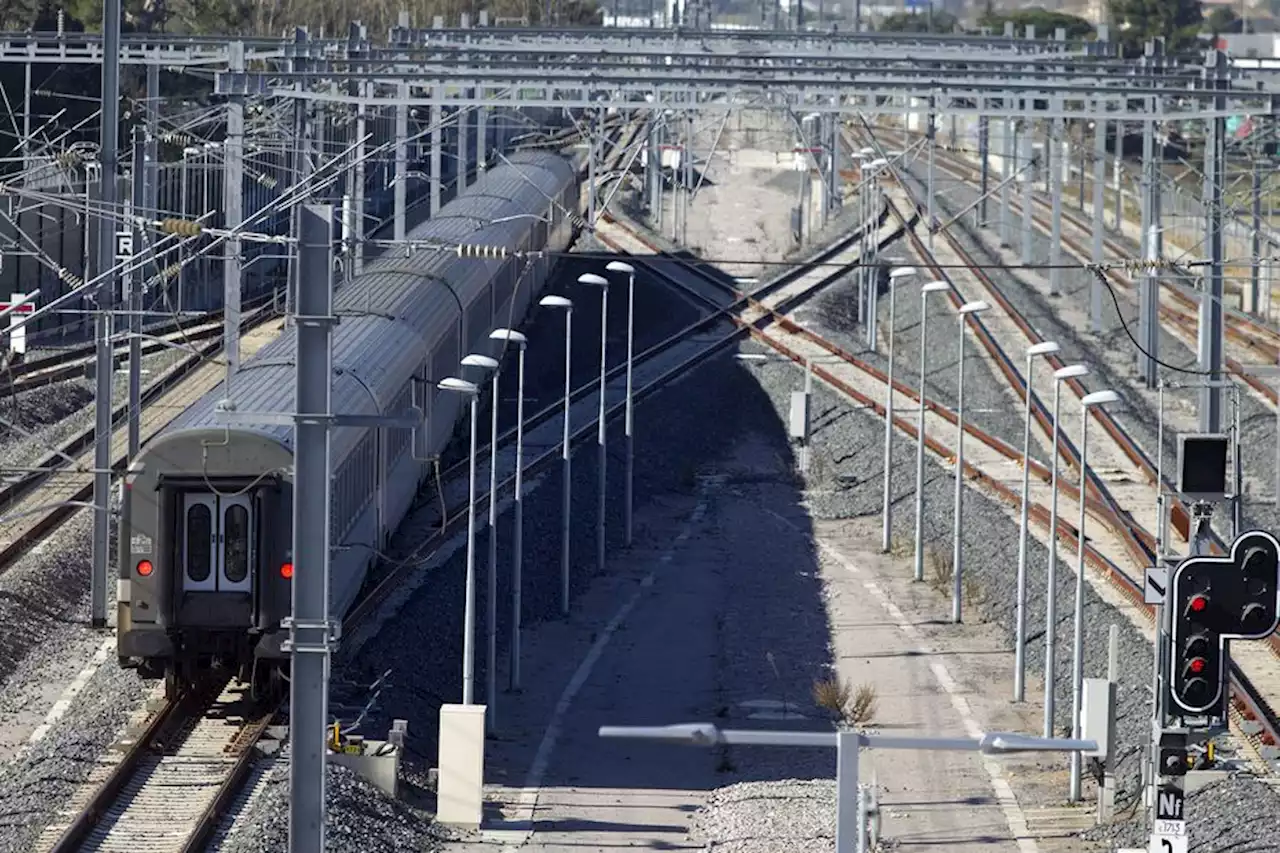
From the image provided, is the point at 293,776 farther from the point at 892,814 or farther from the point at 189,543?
the point at 892,814

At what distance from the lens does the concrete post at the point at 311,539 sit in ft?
41.5

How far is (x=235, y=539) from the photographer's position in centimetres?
2133

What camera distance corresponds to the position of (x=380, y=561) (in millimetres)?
27609

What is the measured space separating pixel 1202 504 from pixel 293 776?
6343 millimetres

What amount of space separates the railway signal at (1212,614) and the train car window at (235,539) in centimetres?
873

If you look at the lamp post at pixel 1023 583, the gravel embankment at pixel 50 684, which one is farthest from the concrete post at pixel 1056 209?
the gravel embankment at pixel 50 684

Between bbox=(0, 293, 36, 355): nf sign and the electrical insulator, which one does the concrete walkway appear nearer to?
the electrical insulator

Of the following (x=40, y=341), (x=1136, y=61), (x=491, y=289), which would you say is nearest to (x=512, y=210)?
(x=491, y=289)

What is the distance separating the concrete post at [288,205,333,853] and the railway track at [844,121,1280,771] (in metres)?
11.9

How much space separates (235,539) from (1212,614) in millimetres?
8998

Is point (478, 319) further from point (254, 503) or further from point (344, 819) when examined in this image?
point (344, 819)

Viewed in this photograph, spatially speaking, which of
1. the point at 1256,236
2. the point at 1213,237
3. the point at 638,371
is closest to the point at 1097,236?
the point at 638,371

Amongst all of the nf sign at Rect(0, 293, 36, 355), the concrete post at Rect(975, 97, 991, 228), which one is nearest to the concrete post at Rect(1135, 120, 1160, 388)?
the concrete post at Rect(975, 97, 991, 228)

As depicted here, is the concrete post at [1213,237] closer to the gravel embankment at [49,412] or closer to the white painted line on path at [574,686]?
the white painted line on path at [574,686]
